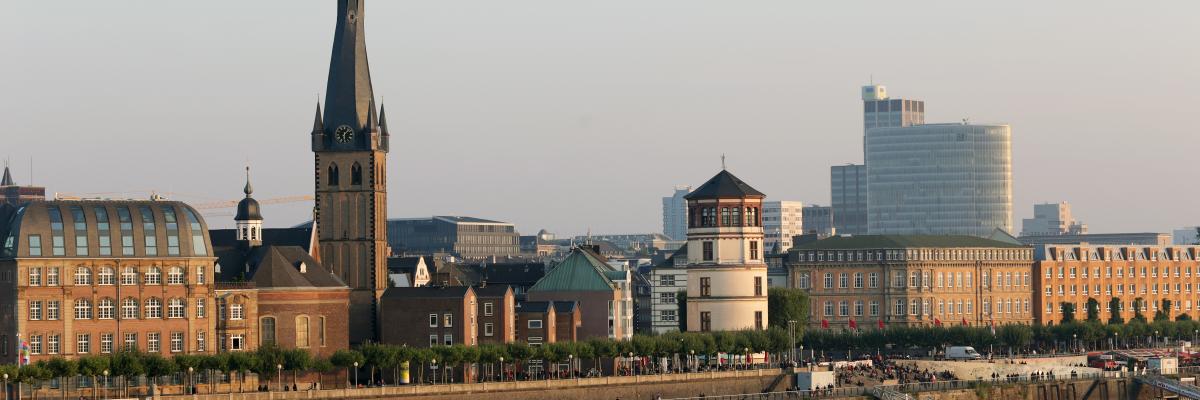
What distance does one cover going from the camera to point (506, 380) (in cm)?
16250

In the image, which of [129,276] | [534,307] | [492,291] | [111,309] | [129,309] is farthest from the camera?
[534,307]

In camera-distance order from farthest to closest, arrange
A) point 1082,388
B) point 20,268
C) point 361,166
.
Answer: point 1082,388
point 361,166
point 20,268

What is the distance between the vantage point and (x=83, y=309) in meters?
150

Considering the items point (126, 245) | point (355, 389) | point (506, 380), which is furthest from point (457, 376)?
point (126, 245)

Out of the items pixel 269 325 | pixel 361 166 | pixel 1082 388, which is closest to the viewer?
pixel 269 325

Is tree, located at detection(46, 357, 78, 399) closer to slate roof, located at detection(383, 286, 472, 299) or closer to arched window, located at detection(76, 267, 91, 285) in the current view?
arched window, located at detection(76, 267, 91, 285)

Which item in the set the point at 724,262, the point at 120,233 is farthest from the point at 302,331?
the point at 724,262

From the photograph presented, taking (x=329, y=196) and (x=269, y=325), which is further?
(x=329, y=196)

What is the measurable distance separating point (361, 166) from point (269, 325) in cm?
1663

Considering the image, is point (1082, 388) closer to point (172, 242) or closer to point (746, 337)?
point (746, 337)

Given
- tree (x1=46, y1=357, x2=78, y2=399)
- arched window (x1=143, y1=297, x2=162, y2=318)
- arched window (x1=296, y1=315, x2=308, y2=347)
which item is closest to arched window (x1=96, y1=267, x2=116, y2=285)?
arched window (x1=143, y1=297, x2=162, y2=318)

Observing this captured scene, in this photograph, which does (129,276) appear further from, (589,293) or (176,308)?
(589,293)

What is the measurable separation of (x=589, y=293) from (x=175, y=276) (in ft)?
140

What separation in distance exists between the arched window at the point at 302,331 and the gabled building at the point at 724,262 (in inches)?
1496
